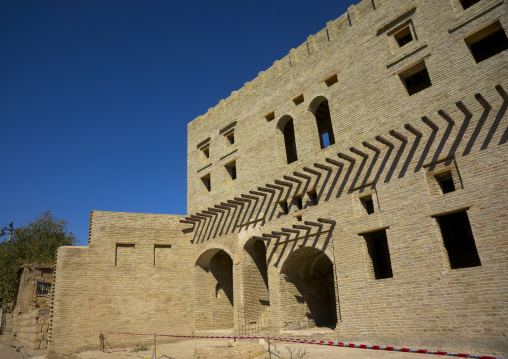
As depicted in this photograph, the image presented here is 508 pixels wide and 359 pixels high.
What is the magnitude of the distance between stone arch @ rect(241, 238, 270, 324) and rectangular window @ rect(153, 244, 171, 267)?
3727 millimetres

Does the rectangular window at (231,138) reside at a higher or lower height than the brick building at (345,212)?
higher

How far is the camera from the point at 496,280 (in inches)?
301

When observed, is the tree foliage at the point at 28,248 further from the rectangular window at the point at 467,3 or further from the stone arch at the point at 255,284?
the rectangular window at the point at 467,3

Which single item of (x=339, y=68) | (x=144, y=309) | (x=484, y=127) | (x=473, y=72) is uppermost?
(x=339, y=68)

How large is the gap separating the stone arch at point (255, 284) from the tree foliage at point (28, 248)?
1794 centimetres

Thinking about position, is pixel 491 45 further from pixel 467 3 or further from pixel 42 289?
pixel 42 289

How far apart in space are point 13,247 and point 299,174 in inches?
1091

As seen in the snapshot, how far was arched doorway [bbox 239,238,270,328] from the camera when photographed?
523 inches

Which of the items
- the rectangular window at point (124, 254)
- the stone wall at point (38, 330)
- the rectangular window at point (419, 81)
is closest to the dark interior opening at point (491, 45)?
the rectangular window at point (419, 81)

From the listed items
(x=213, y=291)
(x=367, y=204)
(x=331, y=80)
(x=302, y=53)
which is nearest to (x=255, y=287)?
(x=213, y=291)

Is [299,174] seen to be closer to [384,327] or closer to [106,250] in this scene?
[384,327]

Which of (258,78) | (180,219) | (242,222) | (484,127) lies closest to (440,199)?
(484,127)

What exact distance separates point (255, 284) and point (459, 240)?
7.14 m

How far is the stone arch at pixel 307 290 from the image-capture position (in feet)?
39.7
